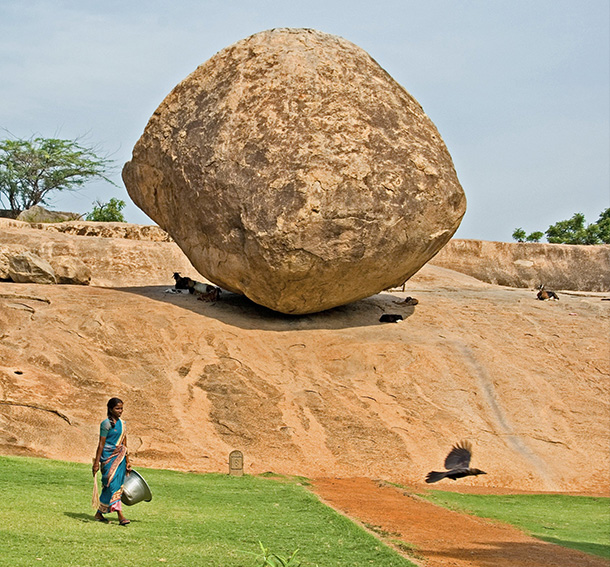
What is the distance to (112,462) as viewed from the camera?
23.1ft

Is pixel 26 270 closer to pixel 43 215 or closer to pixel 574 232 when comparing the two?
pixel 43 215

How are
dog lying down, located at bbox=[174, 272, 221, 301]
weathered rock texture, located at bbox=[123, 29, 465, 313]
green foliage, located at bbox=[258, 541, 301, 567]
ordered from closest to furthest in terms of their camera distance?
green foliage, located at bbox=[258, 541, 301, 567] → weathered rock texture, located at bbox=[123, 29, 465, 313] → dog lying down, located at bbox=[174, 272, 221, 301]

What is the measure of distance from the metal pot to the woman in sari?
0.04 m

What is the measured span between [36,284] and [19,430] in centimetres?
492

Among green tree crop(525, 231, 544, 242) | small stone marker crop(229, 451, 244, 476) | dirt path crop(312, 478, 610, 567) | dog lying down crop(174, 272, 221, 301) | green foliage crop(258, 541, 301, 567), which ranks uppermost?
green tree crop(525, 231, 544, 242)

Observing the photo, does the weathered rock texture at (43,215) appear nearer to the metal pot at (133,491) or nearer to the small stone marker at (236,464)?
the small stone marker at (236,464)

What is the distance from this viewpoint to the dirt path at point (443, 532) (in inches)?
291

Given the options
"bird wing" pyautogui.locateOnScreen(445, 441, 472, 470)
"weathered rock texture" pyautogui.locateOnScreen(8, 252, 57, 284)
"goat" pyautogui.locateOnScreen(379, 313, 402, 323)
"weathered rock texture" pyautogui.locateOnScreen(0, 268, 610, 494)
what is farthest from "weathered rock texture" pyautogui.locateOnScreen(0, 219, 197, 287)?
"bird wing" pyautogui.locateOnScreen(445, 441, 472, 470)

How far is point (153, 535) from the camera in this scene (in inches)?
263

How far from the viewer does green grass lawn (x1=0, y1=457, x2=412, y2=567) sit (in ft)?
19.4

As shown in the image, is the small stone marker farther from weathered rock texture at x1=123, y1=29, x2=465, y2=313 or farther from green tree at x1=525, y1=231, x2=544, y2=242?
green tree at x1=525, y1=231, x2=544, y2=242

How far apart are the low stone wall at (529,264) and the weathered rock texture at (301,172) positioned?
10.6m

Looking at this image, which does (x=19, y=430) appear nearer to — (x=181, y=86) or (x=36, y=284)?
(x=36, y=284)

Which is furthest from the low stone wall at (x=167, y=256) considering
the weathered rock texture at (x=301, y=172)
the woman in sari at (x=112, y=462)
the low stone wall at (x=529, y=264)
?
the woman in sari at (x=112, y=462)
